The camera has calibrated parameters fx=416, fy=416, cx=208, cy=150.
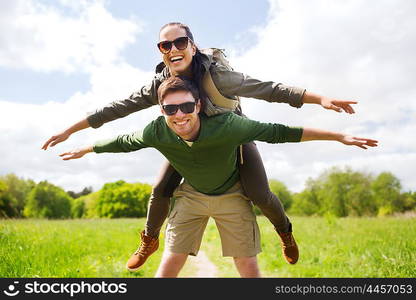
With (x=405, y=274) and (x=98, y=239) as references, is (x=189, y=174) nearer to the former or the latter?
(x=405, y=274)

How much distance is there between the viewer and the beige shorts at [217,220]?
4012 millimetres

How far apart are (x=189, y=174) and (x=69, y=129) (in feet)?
4.48

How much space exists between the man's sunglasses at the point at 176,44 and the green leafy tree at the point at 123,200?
156 ft

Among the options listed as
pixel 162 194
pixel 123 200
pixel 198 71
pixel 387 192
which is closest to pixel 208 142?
pixel 198 71

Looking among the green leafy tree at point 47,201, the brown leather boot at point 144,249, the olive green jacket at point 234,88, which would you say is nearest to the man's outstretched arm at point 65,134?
the olive green jacket at point 234,88

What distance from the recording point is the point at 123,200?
52.9 m

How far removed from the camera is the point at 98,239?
10.5 metres

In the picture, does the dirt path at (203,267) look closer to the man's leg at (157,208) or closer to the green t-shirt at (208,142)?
the man's leg at (157,208)

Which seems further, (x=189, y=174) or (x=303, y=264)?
(x=303, y=264)

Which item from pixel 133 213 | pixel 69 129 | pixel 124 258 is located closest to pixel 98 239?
pixel 124 258

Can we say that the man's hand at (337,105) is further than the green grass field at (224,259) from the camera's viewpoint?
No

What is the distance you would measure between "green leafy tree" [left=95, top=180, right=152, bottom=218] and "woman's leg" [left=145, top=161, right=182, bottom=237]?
153ft

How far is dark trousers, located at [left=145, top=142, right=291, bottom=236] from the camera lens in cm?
389

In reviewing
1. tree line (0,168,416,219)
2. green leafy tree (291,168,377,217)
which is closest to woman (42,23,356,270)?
tree line (0,168,416,219)
